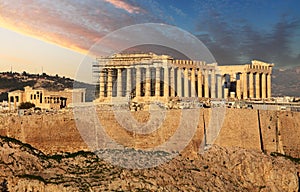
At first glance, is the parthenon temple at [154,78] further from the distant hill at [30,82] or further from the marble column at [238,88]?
the distant hill at [30,82]

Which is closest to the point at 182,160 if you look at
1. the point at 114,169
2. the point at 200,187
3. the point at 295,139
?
the point at 200,187

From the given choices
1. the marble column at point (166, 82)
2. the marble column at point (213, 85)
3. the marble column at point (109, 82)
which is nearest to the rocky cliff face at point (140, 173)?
the marble column at point (166, 82)

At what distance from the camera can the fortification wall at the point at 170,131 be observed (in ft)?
122

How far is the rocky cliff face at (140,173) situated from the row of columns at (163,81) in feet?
52.6

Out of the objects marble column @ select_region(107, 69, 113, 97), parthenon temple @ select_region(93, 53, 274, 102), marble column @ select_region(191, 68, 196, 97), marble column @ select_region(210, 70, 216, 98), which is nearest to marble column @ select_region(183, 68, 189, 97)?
parthenon temple @ select_region(93, 53, 274, 102)

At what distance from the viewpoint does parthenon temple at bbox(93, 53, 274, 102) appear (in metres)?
56.7

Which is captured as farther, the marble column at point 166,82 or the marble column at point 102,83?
the marble column at point 102,83

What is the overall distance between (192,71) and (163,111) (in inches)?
711

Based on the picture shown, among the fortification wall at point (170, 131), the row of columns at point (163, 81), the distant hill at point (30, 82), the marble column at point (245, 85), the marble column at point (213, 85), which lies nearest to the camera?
the fortification wall at point (170, 131)

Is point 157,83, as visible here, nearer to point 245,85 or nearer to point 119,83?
point 119,83

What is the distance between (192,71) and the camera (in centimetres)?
5962

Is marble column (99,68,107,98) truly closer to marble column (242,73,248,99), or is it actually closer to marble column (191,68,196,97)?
marble column (191,68,196,97)

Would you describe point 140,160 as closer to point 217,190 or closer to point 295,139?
point 217,190

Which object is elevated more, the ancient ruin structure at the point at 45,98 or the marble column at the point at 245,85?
the marble column at the point at 245,85
